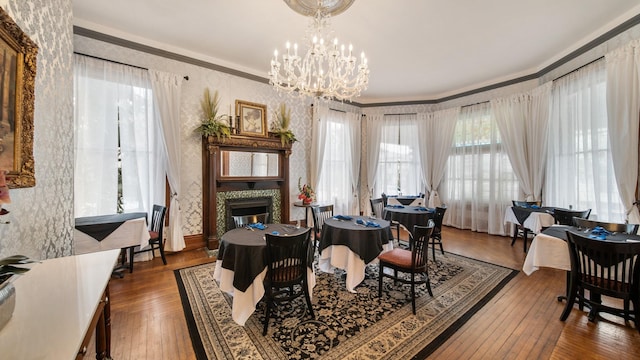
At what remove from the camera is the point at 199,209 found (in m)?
4.32

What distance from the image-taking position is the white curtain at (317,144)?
5715mm

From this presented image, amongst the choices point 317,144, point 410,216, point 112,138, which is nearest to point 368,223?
point 410,216

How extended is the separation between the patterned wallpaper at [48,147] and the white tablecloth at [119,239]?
98 centimetres

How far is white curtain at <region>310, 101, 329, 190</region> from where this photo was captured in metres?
5.71

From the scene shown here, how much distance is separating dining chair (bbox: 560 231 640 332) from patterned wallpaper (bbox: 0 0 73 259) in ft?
13.6

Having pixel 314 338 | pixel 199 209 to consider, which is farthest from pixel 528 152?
pixel 199 209

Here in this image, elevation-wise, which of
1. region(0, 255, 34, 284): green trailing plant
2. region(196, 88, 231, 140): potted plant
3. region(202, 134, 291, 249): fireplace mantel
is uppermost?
region(196, 88, 231, 140): potted plant

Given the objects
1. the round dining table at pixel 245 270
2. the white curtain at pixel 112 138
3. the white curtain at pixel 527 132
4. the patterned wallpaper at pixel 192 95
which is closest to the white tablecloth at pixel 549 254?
the white curtain at pixel 527 132

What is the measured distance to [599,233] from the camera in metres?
2.51

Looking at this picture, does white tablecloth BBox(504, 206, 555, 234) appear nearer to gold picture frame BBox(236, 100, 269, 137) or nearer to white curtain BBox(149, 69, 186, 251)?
gold picture frame BBox(236, 100, 269, 137)

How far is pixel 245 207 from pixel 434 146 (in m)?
4.91

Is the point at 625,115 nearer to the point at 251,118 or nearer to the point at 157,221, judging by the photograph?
the point at 251,118

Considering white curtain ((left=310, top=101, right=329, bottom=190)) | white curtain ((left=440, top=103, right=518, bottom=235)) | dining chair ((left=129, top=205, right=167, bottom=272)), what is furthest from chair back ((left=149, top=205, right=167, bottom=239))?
white curtain ((left=440, top=103, right=518, bottom=235))

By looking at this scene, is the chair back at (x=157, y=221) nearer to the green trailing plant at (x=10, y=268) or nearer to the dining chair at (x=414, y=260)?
the green trailing plant at (x=10, y=268)
